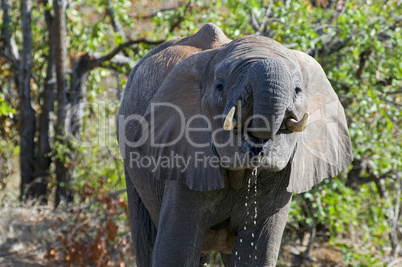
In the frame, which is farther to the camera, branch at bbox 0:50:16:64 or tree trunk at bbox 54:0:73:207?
branch at bbox 0:50:16:64

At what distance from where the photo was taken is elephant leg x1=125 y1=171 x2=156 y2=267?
3443mm

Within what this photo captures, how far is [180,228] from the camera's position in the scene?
9.02 feet

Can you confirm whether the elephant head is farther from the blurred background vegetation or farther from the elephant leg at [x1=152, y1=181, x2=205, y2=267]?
the blurred background vegetation

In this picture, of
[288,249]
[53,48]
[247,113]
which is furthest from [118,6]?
[247,113]

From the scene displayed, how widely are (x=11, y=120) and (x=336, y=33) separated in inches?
145

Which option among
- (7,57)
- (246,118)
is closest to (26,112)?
(7,57)

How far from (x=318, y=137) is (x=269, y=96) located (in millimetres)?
701

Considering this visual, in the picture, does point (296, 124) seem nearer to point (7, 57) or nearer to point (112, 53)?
point (112, 53)

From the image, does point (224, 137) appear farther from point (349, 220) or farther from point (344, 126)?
point (349, 220)

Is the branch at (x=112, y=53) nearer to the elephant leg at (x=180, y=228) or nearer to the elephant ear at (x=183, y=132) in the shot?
the elephant ear at (x=183, y=132)

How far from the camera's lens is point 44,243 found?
222 inches

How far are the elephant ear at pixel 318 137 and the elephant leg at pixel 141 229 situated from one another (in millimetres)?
1060

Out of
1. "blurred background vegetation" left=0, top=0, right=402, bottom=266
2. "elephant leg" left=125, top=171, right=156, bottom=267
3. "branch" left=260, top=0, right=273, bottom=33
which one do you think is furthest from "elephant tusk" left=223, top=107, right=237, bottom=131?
"branch" left=260, top=0, right=273, bottom=33

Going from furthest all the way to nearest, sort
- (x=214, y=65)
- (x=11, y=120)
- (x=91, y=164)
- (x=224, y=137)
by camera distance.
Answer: (x=11, y=120) → (x=91, y=164) → (x=214, y=65) → (x=224, y=137)
